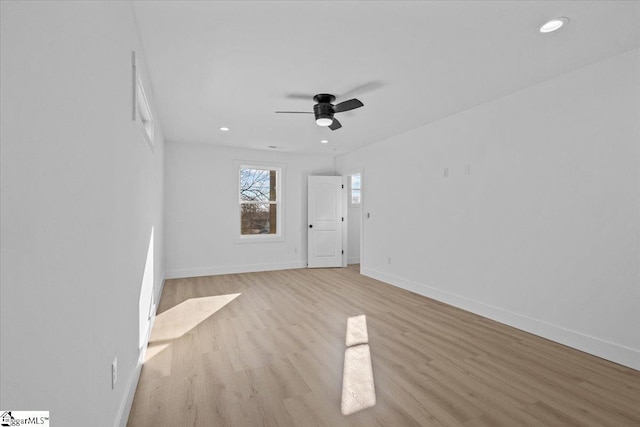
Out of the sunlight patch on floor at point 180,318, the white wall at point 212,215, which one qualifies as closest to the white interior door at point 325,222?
the white wall at point 212,215

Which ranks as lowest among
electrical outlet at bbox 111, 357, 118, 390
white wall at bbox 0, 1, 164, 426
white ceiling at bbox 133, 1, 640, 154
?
electrical outlet at bbox 111, 357, 118, 390

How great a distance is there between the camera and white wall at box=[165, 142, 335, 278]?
19.6ft

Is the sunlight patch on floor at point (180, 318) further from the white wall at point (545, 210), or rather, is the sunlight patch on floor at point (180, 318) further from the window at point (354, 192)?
the window at point (354, 192)

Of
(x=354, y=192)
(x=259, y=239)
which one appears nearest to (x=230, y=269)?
(x=259, y=239)

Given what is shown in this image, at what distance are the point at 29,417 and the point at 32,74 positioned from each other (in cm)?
83

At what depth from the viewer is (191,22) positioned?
220 cm

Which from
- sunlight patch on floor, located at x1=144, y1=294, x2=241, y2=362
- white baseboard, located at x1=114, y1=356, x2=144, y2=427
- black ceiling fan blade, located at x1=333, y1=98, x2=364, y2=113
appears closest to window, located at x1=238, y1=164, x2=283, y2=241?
sunlight patch on floor, located at x1=144, y1=294, x2=241, y2=362

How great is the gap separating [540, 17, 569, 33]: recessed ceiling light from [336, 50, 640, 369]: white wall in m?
0.96

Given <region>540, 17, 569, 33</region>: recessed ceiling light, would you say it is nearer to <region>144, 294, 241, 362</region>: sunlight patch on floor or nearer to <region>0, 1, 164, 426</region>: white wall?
<region>0, 1, 164, 426</region>: white wall

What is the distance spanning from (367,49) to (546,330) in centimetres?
325

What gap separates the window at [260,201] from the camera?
6.71m

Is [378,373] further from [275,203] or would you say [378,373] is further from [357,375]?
[275,203]

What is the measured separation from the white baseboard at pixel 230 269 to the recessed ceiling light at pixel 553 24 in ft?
19.0

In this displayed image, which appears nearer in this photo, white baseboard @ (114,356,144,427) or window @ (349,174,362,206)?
white baseboard @ (114,356,144,427)
